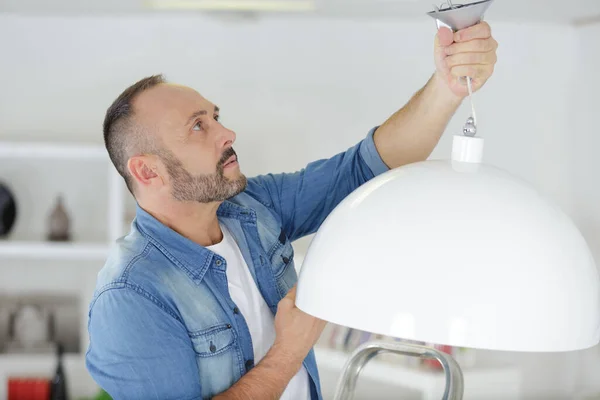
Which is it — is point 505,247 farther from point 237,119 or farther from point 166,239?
point 237,119

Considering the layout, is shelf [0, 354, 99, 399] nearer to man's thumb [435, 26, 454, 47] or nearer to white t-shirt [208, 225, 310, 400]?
white t-shirt [208, 225, 310, 400]

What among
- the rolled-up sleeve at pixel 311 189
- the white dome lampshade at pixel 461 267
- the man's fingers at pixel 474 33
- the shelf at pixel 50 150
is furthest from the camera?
the shelf at pixel 50 150

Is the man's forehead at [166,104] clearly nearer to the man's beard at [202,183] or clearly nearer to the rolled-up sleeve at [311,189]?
the man's beard at [202,183]

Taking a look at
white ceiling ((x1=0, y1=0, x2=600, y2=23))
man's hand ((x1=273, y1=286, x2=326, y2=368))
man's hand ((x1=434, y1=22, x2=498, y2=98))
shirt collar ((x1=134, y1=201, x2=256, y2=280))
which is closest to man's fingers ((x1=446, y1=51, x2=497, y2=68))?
man's hand ((x1=434, y1=22, x2=498, y2=98))

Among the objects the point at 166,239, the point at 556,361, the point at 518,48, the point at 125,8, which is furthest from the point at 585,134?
the point at 166,239

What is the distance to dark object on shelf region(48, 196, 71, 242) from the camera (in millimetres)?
3457

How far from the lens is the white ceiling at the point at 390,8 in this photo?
3098 millimetres

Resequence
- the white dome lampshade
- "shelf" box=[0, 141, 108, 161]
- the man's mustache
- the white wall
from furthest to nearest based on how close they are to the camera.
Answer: the white wall, "shelf" box=[0, 141, 108, 161], the man's mustache, the white dome lampshade

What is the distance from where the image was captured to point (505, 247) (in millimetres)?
805

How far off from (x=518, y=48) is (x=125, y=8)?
1.62 metres

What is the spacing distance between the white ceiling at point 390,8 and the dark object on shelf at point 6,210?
74 cm

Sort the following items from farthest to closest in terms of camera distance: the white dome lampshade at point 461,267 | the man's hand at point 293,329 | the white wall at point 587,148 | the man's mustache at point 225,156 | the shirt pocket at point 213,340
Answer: the white wall at point 587,148 < the man's mustache at point 225,156 < the shirt pocket at point 213,340 < the man's hand at point 293,329 < the white dome lampshade at point 461,267

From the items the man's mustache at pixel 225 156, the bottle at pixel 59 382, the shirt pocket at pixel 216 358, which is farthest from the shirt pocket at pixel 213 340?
the bottle at pixel 59 382

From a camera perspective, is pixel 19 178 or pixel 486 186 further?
pixel 19 178
